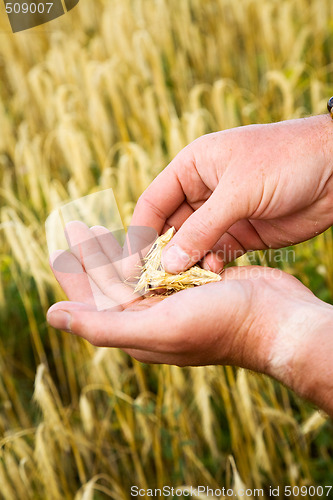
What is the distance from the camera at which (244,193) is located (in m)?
1.11

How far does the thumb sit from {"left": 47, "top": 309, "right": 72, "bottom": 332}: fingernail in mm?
268

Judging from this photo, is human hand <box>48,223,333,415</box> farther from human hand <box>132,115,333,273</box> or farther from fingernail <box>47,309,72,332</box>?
human hand <box>132,115,333,273</box>

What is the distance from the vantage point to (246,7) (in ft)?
8.07

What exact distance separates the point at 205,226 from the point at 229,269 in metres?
0.14

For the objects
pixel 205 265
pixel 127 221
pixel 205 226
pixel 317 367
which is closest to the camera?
pixel 317 367

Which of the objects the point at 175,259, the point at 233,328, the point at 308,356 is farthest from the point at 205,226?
the point at 308,356

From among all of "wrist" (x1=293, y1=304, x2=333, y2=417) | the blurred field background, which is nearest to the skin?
"wrist" (x1=293, y1=304, x2=333, y2=417)

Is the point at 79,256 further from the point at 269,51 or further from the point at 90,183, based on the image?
the point at 269,51

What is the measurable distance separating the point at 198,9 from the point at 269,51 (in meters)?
0.58

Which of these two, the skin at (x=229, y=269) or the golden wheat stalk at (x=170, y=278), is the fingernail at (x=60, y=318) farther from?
the golden wheat stalk at (x=170, y=278)

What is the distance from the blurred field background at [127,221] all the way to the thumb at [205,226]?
0.31 metres

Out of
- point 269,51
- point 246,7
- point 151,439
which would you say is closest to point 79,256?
point 151,439

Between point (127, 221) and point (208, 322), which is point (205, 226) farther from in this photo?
point (127, 221)

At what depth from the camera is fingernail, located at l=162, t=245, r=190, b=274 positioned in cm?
111
